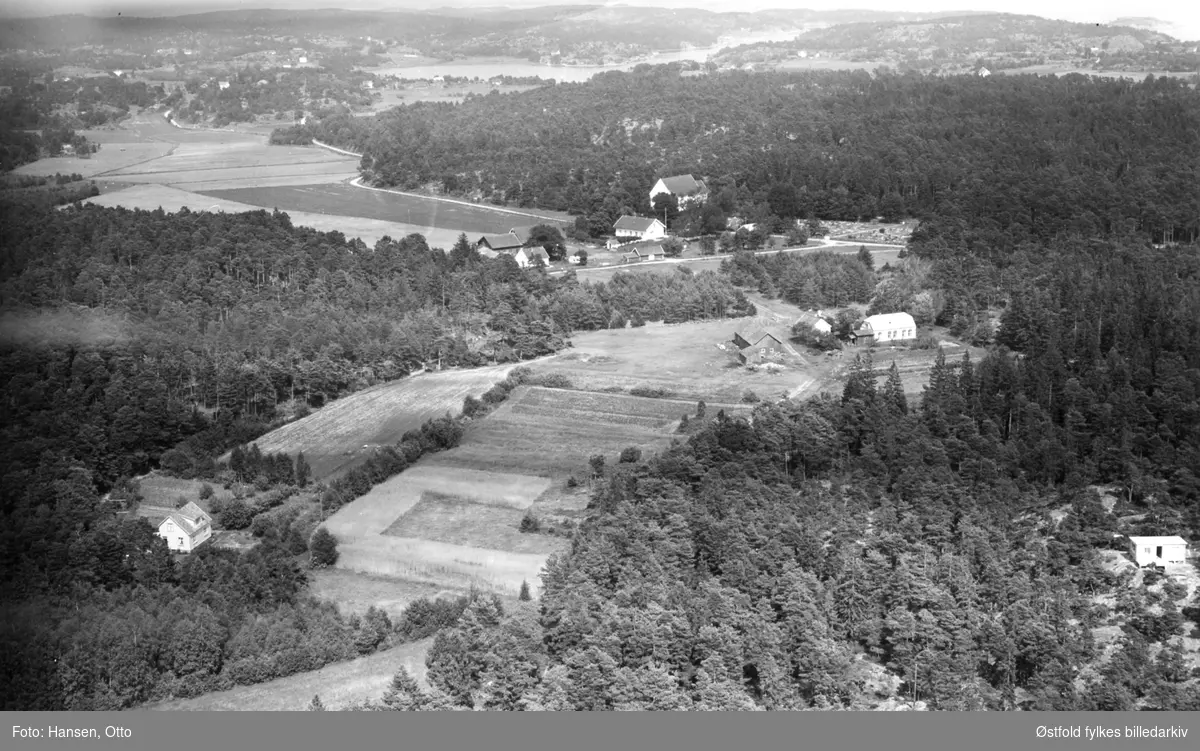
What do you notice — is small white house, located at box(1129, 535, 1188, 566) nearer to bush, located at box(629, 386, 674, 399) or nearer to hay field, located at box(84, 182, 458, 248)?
bush, located at box(629, 386, 674, 399)

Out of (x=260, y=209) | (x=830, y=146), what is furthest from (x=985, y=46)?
(x=260, y=209)

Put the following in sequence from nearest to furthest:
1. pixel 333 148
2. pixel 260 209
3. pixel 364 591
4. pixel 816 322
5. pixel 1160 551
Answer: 1. pixel 1160 551
2. pixel 364 591
3. pixel 816 322
4. pixel 260 209
5. pixel 333 148

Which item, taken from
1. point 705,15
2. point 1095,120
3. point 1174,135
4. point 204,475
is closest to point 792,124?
point 705,15

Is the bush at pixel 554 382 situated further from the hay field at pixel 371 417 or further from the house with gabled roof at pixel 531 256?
the house with gabled roof at pixel 531 256

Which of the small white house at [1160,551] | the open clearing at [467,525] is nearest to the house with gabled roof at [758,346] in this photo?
the open clearing at [467,525]

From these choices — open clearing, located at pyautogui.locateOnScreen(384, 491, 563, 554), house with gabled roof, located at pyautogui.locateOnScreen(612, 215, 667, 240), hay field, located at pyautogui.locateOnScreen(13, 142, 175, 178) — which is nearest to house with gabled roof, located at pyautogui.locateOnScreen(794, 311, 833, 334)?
house with gabled roof, located at pyautogui.locateOnScreen(612, 215, 667, 240)

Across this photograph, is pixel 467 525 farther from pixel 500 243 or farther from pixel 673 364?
pixel 500 243
